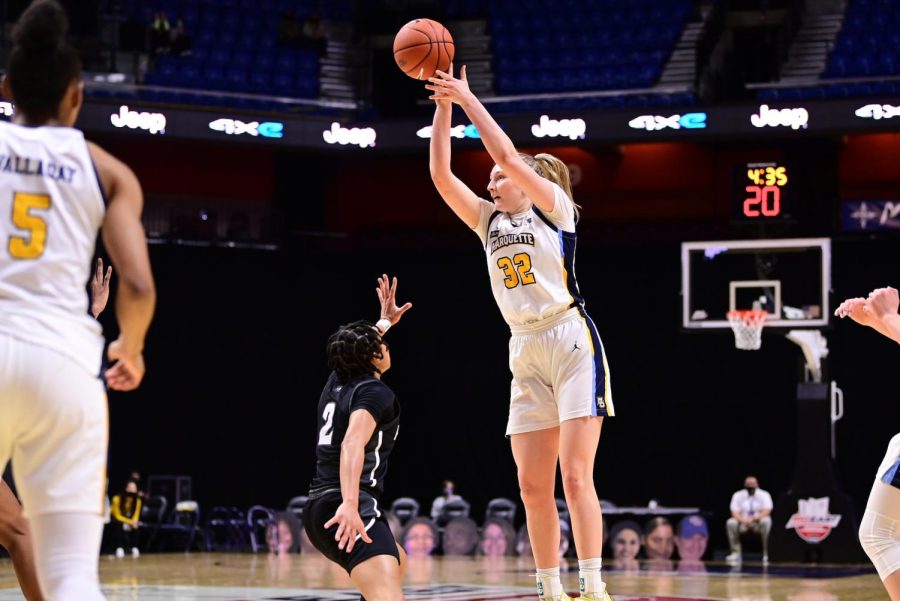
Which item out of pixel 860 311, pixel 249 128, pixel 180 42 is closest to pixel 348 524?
pixel 860 311

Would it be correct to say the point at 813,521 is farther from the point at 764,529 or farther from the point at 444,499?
the point at 444,499

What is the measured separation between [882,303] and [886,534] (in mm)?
925

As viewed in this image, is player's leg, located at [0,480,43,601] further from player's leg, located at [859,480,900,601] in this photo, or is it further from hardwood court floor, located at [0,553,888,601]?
hardwood court floor, located at [0,553,888,601]

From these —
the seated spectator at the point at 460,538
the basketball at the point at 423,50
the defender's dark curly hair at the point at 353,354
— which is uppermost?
the basketball at the point at 423,50

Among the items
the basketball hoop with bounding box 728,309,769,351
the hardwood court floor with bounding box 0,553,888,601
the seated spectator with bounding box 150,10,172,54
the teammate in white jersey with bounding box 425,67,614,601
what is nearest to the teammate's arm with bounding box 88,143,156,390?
the teammate in white jersey with bounding box 425,67,614,601

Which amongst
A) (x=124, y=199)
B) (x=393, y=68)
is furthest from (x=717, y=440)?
(x=124, y=199)

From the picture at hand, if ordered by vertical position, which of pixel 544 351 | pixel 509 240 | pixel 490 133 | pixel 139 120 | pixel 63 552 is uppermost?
pixel 139 120

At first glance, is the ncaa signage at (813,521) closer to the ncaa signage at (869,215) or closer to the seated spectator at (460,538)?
the seated spectator at (460,538)

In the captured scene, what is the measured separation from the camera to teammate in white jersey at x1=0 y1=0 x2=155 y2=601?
3.47 m

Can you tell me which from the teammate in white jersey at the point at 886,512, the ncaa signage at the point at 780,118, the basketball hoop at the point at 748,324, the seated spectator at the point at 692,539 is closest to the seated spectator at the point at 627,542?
the seated spectator at the point at 692,539

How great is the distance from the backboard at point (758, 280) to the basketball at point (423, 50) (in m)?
9.19

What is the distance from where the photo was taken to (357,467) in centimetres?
534

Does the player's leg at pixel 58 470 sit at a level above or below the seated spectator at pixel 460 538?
above

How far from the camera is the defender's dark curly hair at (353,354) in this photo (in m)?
5.78
